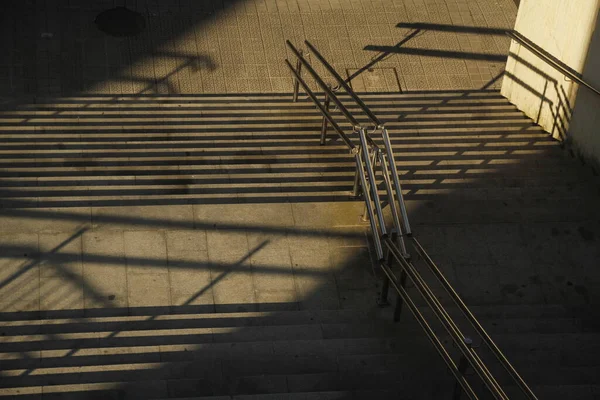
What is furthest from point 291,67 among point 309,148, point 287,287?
point 287,287

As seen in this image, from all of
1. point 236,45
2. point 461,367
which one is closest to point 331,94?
point 236,45

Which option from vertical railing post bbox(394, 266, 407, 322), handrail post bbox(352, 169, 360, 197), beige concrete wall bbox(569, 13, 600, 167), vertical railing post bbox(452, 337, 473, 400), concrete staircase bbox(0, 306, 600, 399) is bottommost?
vertical railing post bbox(452, 337, 473, 400)

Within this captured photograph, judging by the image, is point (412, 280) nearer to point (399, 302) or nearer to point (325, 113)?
point (399, 302)

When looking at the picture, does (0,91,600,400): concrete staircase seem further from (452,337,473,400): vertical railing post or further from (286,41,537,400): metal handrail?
(286,41,537,400): metal handrail

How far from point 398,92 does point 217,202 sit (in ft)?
10.4

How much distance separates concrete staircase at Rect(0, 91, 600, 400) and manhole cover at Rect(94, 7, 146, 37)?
4.57ft

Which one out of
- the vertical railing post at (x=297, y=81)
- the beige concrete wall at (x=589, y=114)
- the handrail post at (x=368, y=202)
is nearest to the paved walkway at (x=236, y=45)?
the vertical railing post at (x=297, y=81)

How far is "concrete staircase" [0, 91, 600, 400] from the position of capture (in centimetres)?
832

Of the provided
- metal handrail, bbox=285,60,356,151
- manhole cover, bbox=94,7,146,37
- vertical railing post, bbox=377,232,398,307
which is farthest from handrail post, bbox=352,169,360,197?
A: manhole cover, bbox=94,7,146,37

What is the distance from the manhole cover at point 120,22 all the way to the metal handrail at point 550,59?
4.32 m

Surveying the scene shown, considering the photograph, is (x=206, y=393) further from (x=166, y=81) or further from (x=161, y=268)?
(x=166, y=81)

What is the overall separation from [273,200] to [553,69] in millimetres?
3478

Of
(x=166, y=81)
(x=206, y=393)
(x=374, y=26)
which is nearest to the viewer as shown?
(x=206, y=393)

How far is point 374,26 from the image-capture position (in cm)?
1370
